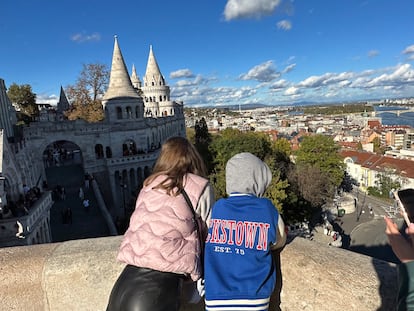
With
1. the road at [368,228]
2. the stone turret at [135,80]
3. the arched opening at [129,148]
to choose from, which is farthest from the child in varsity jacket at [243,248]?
the stone turret at [135,80]

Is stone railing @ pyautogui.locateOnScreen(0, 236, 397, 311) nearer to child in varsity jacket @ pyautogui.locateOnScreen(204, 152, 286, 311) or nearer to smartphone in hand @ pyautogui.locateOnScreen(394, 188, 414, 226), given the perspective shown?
child in varsity jacket @ pyautogui.locateOnScreen(204, 152, 286, 311)

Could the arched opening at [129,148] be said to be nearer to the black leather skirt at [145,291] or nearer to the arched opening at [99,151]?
the arched opening at [99,151]

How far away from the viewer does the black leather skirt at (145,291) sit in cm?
190

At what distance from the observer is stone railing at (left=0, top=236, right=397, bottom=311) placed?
2062 millimetres

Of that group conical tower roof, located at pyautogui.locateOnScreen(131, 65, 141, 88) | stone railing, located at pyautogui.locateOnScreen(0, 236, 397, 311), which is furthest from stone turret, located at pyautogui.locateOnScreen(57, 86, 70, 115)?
stone railing, located at pyautogui.locateOnScreen(0, 236, 397, 311)

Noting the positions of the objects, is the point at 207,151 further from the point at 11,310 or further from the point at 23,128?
the point at 11,310

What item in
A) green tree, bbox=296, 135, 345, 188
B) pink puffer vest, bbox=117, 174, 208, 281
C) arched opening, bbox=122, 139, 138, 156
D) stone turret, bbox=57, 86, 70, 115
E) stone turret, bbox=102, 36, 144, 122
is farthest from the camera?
stone turret, bbox=57, 86, 70, 115

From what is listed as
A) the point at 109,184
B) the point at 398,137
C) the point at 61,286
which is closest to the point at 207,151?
the point at 109,184

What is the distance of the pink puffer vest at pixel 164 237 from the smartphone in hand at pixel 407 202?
1190 mm

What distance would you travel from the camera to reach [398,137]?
7825 cm

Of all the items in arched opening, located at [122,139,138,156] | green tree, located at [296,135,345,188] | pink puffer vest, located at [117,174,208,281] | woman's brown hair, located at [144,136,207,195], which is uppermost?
woman's brown hair, located at [144,136,207,195]

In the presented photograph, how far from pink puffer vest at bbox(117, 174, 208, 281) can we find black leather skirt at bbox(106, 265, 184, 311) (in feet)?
0.16

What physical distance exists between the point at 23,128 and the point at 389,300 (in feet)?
75.7

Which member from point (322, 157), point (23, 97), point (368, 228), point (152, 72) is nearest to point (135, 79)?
point (152, 72)
